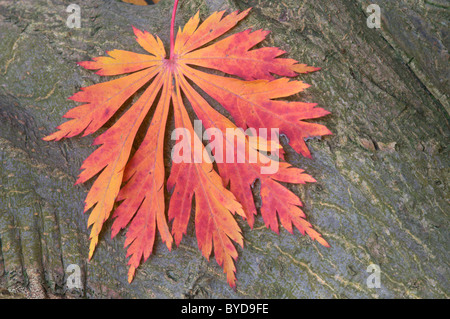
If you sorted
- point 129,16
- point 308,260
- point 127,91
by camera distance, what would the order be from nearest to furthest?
point 308,260 → point 127,91 → point 129,16

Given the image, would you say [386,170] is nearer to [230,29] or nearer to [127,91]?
[230,29]

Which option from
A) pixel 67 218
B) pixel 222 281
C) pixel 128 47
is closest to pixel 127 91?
pixel 128 47

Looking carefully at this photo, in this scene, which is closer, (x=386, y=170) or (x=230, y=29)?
(x=386, y=170)

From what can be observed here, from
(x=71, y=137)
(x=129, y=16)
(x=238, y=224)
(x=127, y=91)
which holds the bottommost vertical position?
(x=238, y=224)
